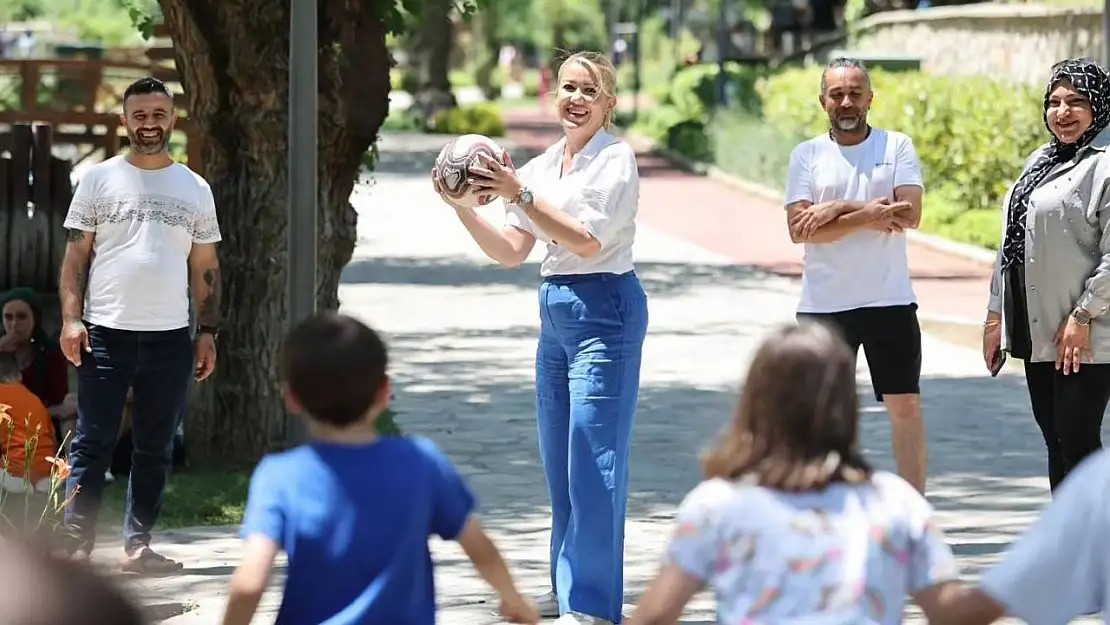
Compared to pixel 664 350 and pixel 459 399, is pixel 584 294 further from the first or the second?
pixel 664 350

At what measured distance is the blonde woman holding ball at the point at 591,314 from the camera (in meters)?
5.79

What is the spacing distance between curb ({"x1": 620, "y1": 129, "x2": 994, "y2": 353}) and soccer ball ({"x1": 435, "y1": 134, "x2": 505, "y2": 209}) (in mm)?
7782

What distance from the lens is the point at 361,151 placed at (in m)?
9.21

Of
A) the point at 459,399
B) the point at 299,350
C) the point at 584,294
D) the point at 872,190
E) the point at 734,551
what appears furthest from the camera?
the point at 459,399

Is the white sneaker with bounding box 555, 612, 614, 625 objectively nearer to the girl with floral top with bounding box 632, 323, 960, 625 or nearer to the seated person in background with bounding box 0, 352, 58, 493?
the seated person in background with bounding box 0, 352, 58, 493

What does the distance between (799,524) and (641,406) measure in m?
8.16

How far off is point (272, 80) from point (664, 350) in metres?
Answer: 5.56

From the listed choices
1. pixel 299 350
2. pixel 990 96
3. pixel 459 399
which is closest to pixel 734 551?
pixel 299 350

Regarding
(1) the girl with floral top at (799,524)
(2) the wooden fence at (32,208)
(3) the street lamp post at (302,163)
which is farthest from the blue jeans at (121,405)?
(2) the wooden fence at (32,208)

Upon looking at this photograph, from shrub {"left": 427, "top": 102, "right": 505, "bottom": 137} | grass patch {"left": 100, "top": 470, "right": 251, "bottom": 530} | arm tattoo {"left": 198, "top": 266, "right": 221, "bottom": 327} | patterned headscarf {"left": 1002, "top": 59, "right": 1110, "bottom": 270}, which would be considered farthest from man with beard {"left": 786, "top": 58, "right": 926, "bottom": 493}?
shrub {"left": 427, "top": 102, "right": 505, "bottom": 137}

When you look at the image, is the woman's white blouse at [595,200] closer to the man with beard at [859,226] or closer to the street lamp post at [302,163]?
the street lamp post at [302,163]

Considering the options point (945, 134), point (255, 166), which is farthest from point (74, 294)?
point (945, 134)

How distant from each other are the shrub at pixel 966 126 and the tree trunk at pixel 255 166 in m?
13.3

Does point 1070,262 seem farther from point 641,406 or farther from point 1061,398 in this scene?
point 641,406
